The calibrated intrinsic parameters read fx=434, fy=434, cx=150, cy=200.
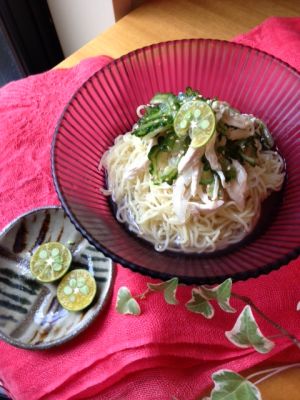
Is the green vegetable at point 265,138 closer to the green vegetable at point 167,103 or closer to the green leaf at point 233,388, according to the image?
the green vegetable at point 167,103

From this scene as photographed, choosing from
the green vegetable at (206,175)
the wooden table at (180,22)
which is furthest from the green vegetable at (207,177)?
the wooden table at (180,22)

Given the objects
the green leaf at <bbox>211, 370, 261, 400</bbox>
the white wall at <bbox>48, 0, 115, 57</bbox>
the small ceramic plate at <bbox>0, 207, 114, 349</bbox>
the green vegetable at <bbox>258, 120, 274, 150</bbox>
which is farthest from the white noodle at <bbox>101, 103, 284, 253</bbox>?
the white wall at <bbox>48, 0, 115, 57</bbox>

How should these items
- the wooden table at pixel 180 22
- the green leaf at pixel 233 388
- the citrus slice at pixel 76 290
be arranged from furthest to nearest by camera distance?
the wooden table at pixel 180 22
the citrus slice at pixel 76 290
the green leaf at pixel 233 388

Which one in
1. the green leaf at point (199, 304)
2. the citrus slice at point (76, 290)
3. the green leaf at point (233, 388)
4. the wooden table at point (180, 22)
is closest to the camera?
the green leaf at point (233, 388)

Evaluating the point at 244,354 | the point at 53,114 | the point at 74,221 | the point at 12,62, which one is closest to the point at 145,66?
the point at 53,114

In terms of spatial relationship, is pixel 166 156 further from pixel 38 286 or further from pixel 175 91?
pixel 38 286

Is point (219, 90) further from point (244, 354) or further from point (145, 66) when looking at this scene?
point (244, 354)

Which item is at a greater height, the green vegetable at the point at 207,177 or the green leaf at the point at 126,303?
the green vegetable at the point at 207,177

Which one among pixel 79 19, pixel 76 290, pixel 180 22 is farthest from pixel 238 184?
pixel 79 19

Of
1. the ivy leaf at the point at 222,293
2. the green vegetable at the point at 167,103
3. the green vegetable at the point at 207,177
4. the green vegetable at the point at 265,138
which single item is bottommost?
the ivy leaf at the point at 222,293
